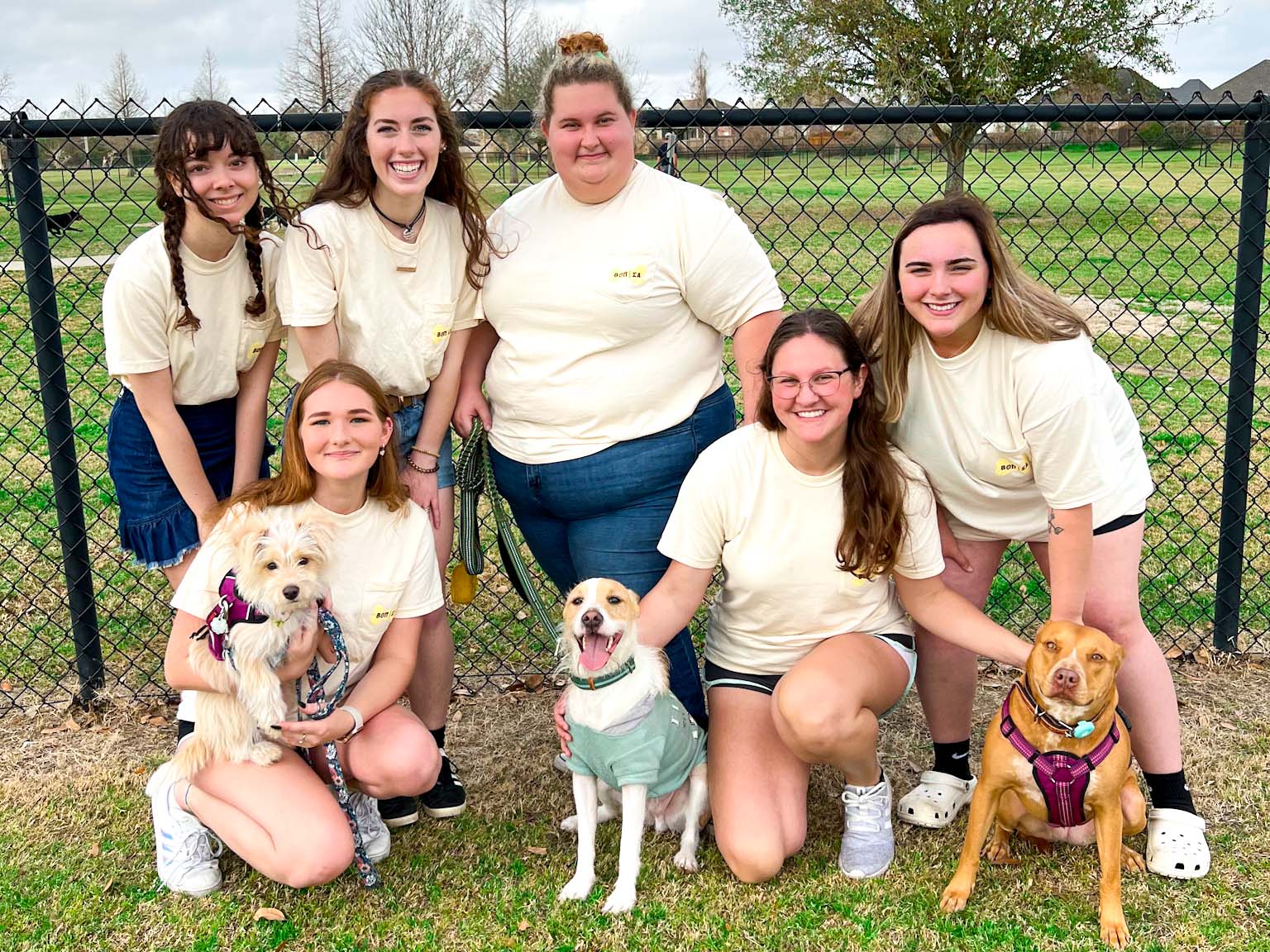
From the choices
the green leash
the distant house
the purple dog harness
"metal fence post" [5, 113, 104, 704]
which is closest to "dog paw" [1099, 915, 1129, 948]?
the purple dog harness

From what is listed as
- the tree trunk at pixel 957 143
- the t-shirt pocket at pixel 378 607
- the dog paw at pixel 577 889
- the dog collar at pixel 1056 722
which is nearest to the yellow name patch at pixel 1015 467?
the dog collar at pixel 1056 722

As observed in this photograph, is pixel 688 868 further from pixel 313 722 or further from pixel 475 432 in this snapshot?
pixel 475 432

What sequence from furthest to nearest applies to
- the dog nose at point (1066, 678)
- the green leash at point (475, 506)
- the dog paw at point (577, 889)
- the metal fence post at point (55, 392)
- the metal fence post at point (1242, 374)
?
the metal fence post at point (1242, 374) → the metal fence post at point (55, 392) → the green leash at point (475, 506) → the dog paw at point (577, 889) → the dog nose at point (1066, 678)

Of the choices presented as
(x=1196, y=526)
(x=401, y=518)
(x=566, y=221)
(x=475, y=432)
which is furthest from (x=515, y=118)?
(x=1196, y=526)

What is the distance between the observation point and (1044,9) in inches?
724

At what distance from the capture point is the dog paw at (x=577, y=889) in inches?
121

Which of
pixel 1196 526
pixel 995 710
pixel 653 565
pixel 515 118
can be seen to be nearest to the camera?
pixel 653 565

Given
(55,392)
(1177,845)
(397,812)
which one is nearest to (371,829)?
(397,812)

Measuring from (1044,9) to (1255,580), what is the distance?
16177 millimetres

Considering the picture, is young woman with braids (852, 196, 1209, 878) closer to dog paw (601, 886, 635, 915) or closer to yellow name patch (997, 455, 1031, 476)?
yellow name patch (997, 455, 1031, 476)

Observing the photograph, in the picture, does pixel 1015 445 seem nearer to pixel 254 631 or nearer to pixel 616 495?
pixel 616 495

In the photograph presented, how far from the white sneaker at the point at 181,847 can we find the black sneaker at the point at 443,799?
66 cm

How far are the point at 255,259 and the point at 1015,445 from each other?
217 centimetres

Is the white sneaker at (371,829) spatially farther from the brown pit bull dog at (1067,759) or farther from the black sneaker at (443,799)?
the brown pit bull dog at (1067,759)
